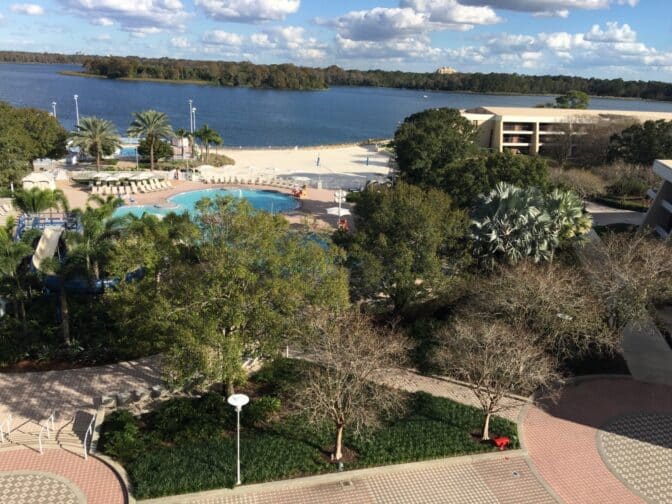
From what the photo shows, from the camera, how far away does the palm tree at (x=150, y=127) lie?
62156 mm

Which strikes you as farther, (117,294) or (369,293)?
(369,293)

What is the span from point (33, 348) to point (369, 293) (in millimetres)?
14446

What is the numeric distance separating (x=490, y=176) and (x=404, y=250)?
14034 mm

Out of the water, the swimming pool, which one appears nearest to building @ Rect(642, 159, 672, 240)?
the swimming pool

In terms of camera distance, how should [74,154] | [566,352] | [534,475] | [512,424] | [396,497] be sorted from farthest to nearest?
1. [74,154]
2. [566,352]
3. [512,424]
4. [534,475]
5. [396,497]

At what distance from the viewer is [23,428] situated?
18.7 meters

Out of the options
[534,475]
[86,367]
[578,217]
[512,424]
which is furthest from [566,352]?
[86,367]

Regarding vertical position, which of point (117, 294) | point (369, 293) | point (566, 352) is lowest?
point (566, 352)

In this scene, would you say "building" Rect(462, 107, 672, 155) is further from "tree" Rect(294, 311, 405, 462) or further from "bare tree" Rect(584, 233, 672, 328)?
"tree" Rect(294, 311, 405, 462)

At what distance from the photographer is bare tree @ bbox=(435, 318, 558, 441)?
62.1 feet

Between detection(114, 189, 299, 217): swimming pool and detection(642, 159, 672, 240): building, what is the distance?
29.0 m

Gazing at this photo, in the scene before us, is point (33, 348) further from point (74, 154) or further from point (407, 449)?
point (74, 154)

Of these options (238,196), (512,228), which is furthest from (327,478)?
(238,196)

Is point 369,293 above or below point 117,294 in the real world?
below
